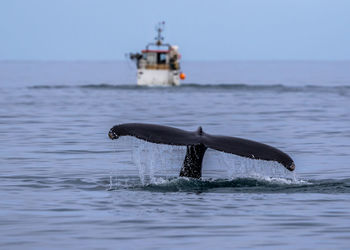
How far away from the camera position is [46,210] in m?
13.2

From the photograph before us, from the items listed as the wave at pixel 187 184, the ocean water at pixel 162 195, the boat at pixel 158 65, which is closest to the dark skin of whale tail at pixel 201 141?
the ocean water at pixel 162 195

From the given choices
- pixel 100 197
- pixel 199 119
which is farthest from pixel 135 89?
pixel 100 197

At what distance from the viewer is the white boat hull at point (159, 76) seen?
7112 centimetres

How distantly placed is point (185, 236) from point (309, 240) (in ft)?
5.10

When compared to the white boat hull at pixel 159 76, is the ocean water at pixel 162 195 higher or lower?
lower

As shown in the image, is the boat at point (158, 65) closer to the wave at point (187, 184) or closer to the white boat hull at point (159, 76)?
the white boat hull at point (159, 76)

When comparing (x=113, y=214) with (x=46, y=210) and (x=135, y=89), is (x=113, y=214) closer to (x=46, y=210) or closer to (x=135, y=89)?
(x=46, y=210)

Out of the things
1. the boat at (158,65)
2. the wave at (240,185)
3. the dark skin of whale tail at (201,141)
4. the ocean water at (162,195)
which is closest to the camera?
the ocean water at (162,195)

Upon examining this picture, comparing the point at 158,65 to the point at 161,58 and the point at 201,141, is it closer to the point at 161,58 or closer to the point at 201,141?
the point at 161,58

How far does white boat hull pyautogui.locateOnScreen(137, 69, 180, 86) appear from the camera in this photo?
7112 centimetres

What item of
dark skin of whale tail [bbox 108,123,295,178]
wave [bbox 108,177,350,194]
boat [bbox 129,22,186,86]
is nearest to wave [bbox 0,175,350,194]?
wave [bbox 108,177,350,194]

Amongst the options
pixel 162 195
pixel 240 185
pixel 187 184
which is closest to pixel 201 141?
pixel 162 195

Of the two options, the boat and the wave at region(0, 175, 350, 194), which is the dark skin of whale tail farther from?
the boat

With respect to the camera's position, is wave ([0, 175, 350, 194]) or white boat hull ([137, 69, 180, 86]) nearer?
wave ([0, 175, 350, 194])
